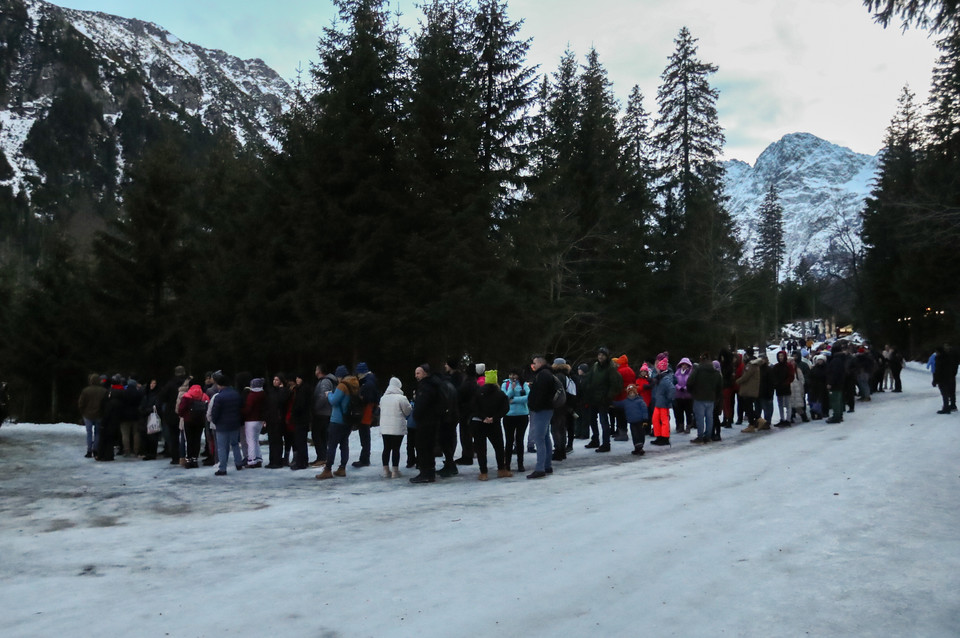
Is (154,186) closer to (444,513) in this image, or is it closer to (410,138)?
(410,138)

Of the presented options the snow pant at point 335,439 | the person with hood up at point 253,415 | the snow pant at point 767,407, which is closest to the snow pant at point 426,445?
the snow pant at point 335,439

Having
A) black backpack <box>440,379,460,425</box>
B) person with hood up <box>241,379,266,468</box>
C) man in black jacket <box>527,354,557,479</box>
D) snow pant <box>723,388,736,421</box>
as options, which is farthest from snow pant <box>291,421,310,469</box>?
snow pant <box>723,388,736,421</box>

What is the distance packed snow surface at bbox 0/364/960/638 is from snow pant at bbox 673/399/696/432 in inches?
203

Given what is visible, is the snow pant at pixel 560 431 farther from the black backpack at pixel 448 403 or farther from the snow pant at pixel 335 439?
the snow pant at pixel 335 439

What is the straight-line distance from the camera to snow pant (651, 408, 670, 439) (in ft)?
52.6

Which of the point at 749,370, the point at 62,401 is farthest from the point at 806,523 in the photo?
the point at 62,401

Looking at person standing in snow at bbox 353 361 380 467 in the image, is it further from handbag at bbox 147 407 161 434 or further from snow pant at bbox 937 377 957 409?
snow pant at bbox 937 377 957 409

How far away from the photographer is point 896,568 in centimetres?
636

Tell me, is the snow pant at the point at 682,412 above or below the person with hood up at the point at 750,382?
below

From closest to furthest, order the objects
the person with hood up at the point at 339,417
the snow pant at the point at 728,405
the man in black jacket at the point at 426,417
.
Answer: the man in black jacket at the point at 426,417
the person with hood up at the point at 339,417
the snow pant at the point at 728,405

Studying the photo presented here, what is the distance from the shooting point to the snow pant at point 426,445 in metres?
12.1

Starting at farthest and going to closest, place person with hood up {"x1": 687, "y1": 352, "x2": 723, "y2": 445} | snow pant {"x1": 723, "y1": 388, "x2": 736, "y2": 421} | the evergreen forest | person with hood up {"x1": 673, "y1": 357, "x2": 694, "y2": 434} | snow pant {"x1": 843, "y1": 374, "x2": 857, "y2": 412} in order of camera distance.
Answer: the evergreen forest, snow pant {"x1": 843, "y1": 374, "x2": 857, "y2": 412}, snow pant {"x1": 723, "y1": 388, "x2": 736, "y2": 421}, person with hood up {"x1": 673, "y1": 357, "x2": 694, "y2": 434}, person with hood up {"x1": 687, "y1": 352, "x2": 723, "y2": 445}

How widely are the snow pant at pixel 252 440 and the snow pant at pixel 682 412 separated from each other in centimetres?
961

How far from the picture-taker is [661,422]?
16.1 metres
